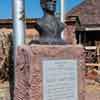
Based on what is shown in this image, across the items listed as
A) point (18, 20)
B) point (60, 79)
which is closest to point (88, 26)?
point (18, 20)

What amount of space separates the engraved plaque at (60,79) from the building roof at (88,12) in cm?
1496

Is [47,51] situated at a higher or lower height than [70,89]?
higher

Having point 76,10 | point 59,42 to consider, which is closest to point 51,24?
point 59,42

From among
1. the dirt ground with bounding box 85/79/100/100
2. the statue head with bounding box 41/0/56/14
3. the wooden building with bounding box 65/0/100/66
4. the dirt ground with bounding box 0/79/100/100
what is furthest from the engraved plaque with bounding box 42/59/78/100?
the wooden building with bounding box 65/0/100/66

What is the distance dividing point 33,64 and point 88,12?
697 inches

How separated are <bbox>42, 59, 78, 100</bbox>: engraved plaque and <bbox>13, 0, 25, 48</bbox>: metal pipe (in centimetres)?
223

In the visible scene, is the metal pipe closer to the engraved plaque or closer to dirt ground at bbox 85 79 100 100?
the engraved plaque

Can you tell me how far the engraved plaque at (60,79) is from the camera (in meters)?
7.63

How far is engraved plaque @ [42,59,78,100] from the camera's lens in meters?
7.63

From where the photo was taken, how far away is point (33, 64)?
7523 millimetres

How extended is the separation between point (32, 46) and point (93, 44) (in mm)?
16103

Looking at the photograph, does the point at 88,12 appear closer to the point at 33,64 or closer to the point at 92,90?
the point at 92,90

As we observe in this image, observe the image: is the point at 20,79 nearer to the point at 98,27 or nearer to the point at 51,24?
the point at 51,24

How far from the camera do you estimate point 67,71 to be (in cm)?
783
